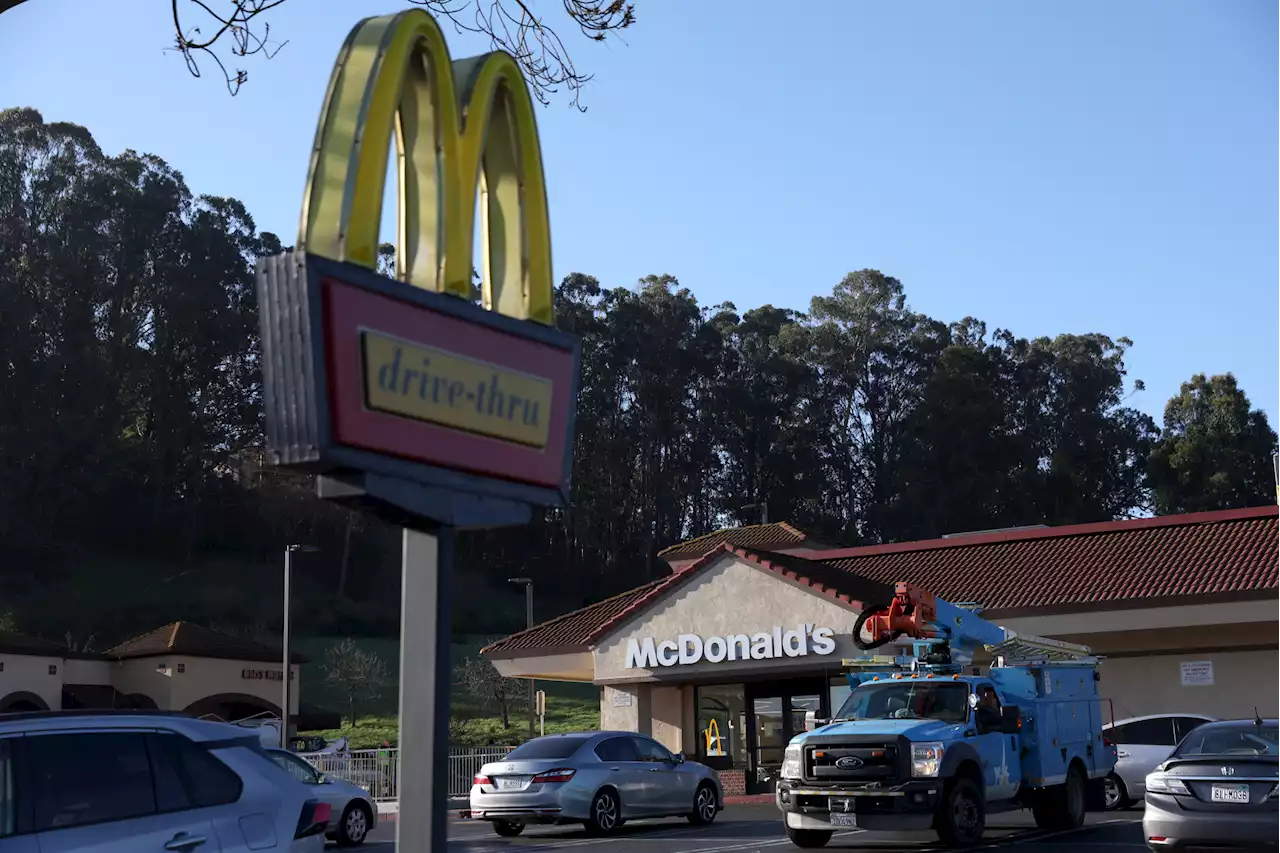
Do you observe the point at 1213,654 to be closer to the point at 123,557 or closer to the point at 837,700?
the point at 837,700

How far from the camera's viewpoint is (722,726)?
32.3 m

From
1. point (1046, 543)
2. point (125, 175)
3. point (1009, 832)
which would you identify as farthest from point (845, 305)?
point (1009, 832)

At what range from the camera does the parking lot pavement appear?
1675cm

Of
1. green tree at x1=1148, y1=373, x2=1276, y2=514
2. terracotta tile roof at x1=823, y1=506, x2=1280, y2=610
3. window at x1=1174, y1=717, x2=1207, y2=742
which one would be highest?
green tree at x1=1148, y1=373, x2=1276, y2=514

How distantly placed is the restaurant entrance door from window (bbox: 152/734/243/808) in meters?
23.8

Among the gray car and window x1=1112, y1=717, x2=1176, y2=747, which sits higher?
window x1=1112, y1=717, x2=1176, y2=747

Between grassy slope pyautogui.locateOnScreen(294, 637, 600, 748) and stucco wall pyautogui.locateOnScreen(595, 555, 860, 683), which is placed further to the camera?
grassy slope pyautogui.locateOnScreen(294, 637, 600, 748)

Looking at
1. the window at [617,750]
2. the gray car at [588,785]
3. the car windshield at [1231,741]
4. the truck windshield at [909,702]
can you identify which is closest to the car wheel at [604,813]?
the gray car at [588,785]

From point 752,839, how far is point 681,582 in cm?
1237

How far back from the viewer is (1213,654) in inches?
1188

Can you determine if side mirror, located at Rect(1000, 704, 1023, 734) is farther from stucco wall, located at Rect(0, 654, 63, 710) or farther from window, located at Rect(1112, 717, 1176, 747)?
stucco wall, located at Rect(0, 654, 63, 710)

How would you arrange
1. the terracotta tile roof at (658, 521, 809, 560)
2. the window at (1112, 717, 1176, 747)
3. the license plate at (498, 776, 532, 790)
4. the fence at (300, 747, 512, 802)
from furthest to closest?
the terracotta tile roof at (658, 521, 809, 560) → the fence at (300, 747, 512, 802) → the window at (1112, 717, 1176, 747) → the license plate at (498, 776, 532, 790)

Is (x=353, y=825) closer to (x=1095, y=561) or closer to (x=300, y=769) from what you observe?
(x=300, y=769)

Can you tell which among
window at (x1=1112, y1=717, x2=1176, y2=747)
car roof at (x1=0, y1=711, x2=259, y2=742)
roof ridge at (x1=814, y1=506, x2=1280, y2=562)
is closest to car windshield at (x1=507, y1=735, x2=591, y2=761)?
window at (x1=1112, y1=717, x2=1176, y2=747)
